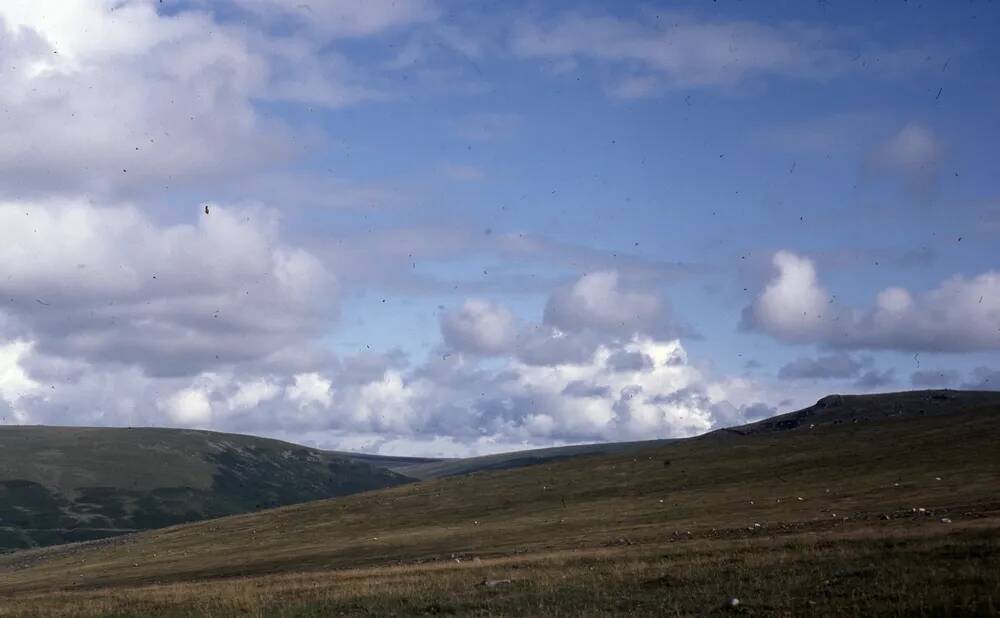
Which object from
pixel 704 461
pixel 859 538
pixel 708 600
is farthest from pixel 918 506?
pixel 704 461

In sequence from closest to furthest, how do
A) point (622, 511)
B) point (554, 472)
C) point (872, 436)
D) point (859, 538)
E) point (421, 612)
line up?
1. point (421, 612)
2. point (859, 538)
3. point (622, 511)
4. point (872, 436)
5. point (554, 472)

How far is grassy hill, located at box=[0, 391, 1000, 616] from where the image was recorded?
90.2 feet

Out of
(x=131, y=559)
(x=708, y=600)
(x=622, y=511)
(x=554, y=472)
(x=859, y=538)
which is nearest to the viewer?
(x=708, y=600)

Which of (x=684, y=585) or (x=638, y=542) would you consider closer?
(x=684, y=585)

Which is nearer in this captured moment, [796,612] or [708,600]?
[796,612]

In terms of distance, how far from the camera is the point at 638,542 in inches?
2067

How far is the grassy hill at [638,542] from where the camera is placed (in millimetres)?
27500

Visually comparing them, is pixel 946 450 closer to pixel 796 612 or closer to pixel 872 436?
pixel 872 436

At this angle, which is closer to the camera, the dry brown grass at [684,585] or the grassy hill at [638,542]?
the dry brown grass at [684,585]

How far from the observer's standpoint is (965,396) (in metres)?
168

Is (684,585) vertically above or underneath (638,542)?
above

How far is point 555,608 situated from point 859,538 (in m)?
13.9

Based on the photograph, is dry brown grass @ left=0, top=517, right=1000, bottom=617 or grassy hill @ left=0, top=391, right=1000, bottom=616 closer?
dry brown grass @ left=0, top=517, right=1000, bottom=617

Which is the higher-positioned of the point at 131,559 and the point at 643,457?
the point at 643,457
